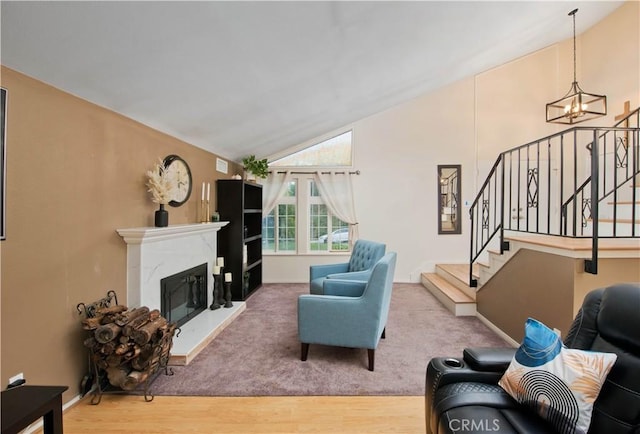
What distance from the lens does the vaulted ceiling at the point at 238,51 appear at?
151cm

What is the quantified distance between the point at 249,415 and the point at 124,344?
99cm

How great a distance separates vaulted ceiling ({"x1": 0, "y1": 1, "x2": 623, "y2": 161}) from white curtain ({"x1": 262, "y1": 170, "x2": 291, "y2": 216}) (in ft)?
6.04

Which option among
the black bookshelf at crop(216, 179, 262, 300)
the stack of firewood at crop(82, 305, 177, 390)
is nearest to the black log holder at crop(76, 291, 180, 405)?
the stack of firewood at crop(82, 305, 177, 390)

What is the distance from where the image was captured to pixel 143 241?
8.07 ft

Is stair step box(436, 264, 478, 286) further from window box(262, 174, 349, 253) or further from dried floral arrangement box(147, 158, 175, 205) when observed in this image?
dried floral arrangement box(147, 158, 175, 205)

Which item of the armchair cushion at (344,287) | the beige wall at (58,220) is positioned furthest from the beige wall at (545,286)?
the beige wall at (58,220)

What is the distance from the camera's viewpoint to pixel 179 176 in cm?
327

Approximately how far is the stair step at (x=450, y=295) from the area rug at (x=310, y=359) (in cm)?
13

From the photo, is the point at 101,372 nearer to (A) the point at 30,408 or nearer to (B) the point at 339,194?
(A) the point at 30,408

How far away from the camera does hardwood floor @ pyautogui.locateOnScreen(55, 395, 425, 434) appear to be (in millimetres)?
1829

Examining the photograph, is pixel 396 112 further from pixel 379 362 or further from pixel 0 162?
Answer: pixel 0 162

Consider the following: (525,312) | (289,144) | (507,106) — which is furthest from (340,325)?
(507,106)

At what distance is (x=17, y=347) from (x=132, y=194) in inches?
51.3

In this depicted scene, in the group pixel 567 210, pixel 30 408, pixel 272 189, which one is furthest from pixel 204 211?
pixel 567 210
